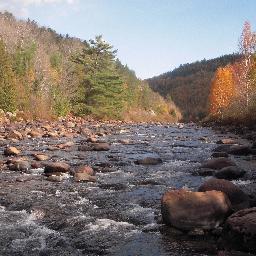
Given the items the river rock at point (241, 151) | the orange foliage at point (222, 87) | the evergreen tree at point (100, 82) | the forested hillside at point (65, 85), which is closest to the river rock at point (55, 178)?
the river rock at point (241, 151)

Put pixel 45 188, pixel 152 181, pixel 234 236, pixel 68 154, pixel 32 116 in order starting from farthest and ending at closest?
1. pixel 32 116
2. pixel 68 154
3. pixel 152 181
4. pixel 45 188
5. pixel 234 236

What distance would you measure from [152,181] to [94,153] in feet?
24.6

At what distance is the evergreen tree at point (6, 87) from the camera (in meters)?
45.1

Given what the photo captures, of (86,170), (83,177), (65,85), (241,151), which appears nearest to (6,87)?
A: (65,85)

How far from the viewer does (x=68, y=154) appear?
1866 centimetres

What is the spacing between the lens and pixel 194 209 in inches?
303

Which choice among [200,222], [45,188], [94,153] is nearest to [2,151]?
[94,153]

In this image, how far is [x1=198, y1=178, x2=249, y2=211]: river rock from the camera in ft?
28.5

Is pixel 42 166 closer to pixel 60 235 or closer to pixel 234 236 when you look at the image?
pixel 60 235

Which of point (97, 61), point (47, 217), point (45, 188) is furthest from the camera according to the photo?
point (97, 61)

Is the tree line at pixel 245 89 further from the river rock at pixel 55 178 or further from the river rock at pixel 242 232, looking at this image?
A: the river rock at pixel 242 232

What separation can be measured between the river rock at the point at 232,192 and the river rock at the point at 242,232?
1.79 m

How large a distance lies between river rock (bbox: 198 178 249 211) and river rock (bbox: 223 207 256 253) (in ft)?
5.86

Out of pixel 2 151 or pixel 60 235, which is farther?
pixel 2 151
